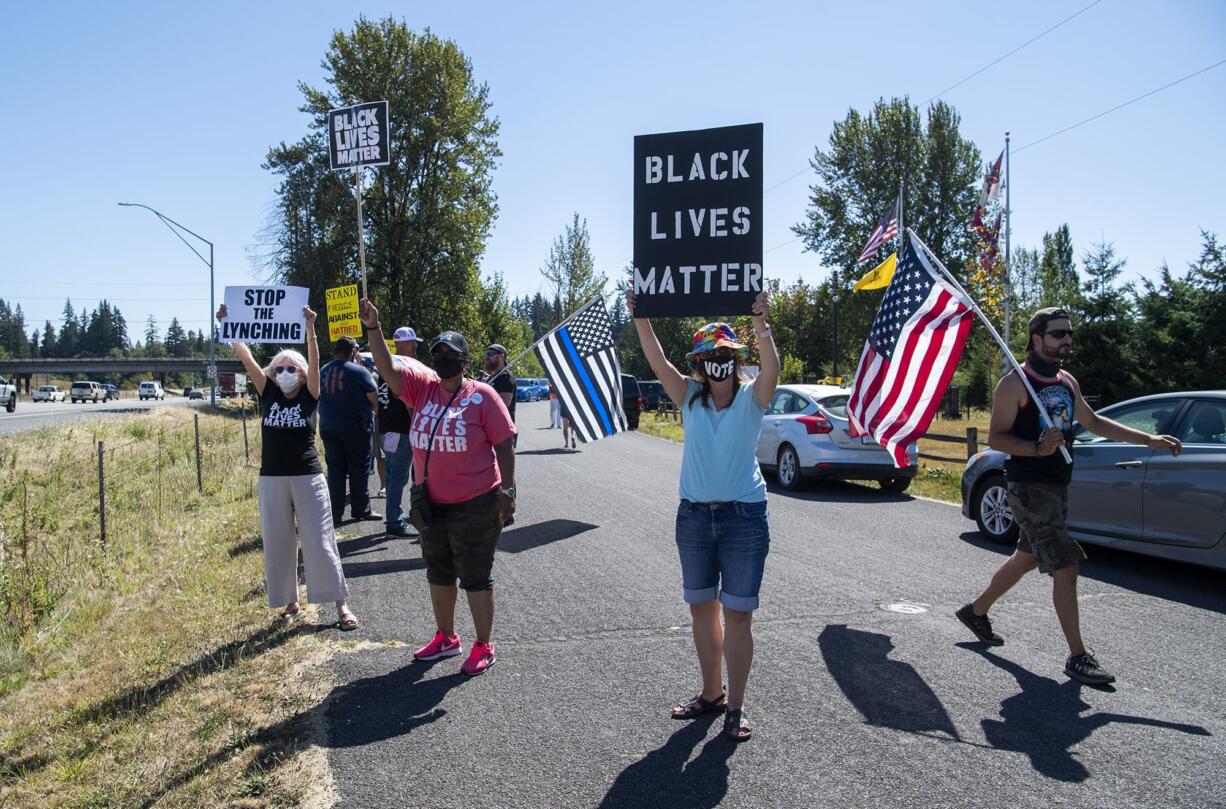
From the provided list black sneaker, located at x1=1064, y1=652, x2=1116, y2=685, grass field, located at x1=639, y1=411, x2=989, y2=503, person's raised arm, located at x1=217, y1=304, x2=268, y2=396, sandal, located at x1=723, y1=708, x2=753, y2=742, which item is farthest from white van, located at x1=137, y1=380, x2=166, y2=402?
black sneaker, located at x1=1064, y1=652, x2=1116, y2=685

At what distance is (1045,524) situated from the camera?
4773 mm

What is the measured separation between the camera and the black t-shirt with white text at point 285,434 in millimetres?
5438

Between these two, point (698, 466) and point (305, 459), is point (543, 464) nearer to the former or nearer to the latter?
point (305, 459)

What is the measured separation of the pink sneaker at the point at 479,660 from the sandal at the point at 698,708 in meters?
1.22

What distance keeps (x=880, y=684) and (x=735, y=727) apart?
43.6 inches

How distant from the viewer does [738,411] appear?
151 inches

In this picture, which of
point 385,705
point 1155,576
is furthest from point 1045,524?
point 385,705

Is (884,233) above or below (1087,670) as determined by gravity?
above

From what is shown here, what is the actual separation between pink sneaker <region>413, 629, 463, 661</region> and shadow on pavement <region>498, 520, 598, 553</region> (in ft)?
9.79

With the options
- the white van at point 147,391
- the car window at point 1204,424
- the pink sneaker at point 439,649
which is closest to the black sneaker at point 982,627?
the car window at point 1204,424

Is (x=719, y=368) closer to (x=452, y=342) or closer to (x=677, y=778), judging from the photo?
(x=452, y=342)

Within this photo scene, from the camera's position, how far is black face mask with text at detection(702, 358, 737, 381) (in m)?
3.88

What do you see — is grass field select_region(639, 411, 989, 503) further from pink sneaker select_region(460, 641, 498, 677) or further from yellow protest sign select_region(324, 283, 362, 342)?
pink sneaker select_region(460, 641, 498, 677)

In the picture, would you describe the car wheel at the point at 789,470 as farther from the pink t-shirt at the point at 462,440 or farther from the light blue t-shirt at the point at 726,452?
the light blue t-shirt at the point at 726,452
